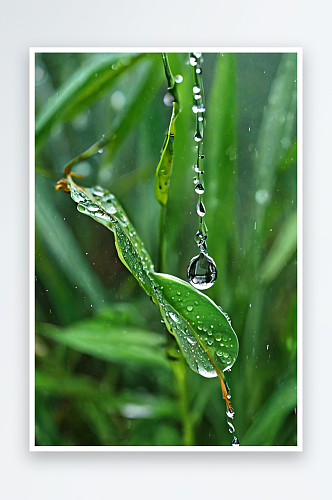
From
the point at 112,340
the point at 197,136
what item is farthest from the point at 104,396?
the point at 197,136

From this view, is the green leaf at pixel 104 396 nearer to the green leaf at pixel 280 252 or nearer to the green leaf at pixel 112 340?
the green leaf at pixel 112 340

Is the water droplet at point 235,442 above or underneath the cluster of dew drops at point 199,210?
underneath

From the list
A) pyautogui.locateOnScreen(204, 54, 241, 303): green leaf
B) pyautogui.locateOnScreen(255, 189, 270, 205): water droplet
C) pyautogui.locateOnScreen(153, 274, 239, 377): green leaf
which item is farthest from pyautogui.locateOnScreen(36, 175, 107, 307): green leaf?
pyautogui.locateOnScreen(255, 189, 270, 205): water droplet

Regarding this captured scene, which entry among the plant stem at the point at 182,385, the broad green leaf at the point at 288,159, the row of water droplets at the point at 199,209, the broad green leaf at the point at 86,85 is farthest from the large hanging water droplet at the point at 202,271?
the broad green leaf at the point at 86,85
